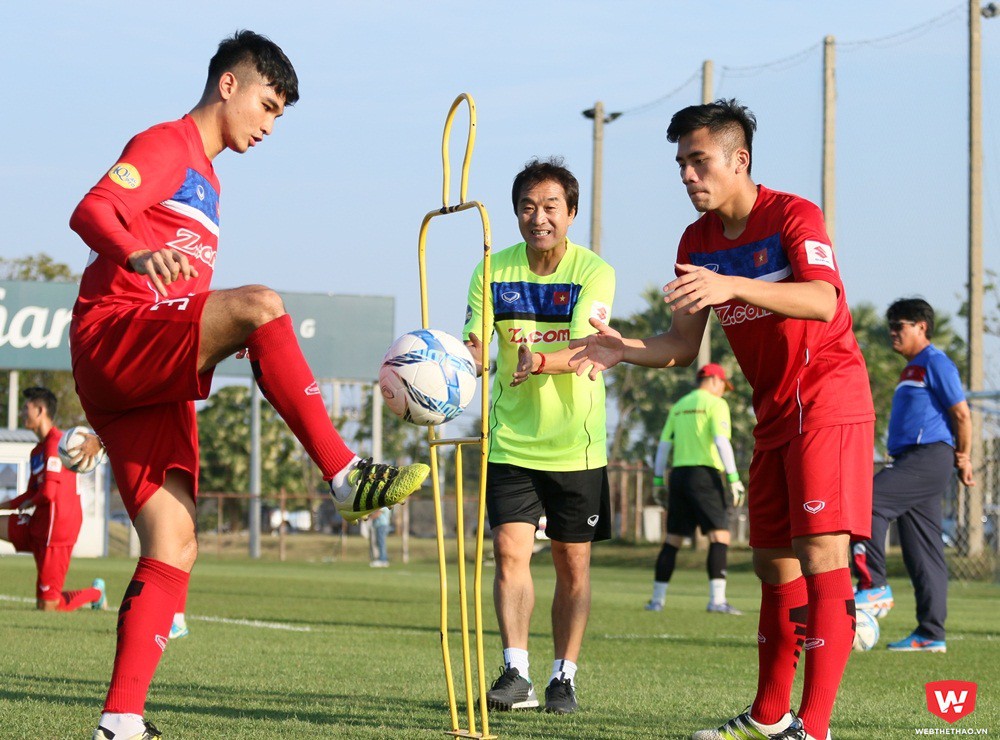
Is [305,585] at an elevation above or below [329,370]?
below

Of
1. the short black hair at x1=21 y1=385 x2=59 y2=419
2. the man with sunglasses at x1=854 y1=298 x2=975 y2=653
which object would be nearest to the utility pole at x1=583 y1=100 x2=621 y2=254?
the short black hair at x1=21 y1=385 x2=59 y2=419

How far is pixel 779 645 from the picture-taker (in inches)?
209

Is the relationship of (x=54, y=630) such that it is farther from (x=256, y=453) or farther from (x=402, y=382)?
(x=256, y=453)

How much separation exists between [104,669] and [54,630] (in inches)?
118

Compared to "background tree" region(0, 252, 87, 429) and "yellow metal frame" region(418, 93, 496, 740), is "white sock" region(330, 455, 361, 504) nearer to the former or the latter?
"yellow metal frame" region(418, 93, 496, 740)

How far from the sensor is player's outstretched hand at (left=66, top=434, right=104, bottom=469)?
23.2 ft

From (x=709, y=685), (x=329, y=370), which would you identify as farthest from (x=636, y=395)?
(x=709, y=685)

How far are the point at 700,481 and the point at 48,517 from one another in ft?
21.0

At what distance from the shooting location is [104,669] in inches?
295

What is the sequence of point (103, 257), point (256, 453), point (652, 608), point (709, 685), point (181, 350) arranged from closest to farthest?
1. point (181, 350)
2. point (103, 257)
3. point (709, 685)
4. point (652, 608)
5. point (256, 453)

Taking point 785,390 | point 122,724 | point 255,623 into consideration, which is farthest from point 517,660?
point 255,623

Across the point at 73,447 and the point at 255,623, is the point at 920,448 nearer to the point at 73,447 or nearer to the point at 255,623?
the point at 255,623

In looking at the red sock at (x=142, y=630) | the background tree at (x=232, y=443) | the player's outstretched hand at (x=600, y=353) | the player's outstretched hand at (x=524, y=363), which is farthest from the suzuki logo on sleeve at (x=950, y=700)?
the background tree at (x=232, y=443)

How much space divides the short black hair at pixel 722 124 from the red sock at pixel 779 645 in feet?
5.36
